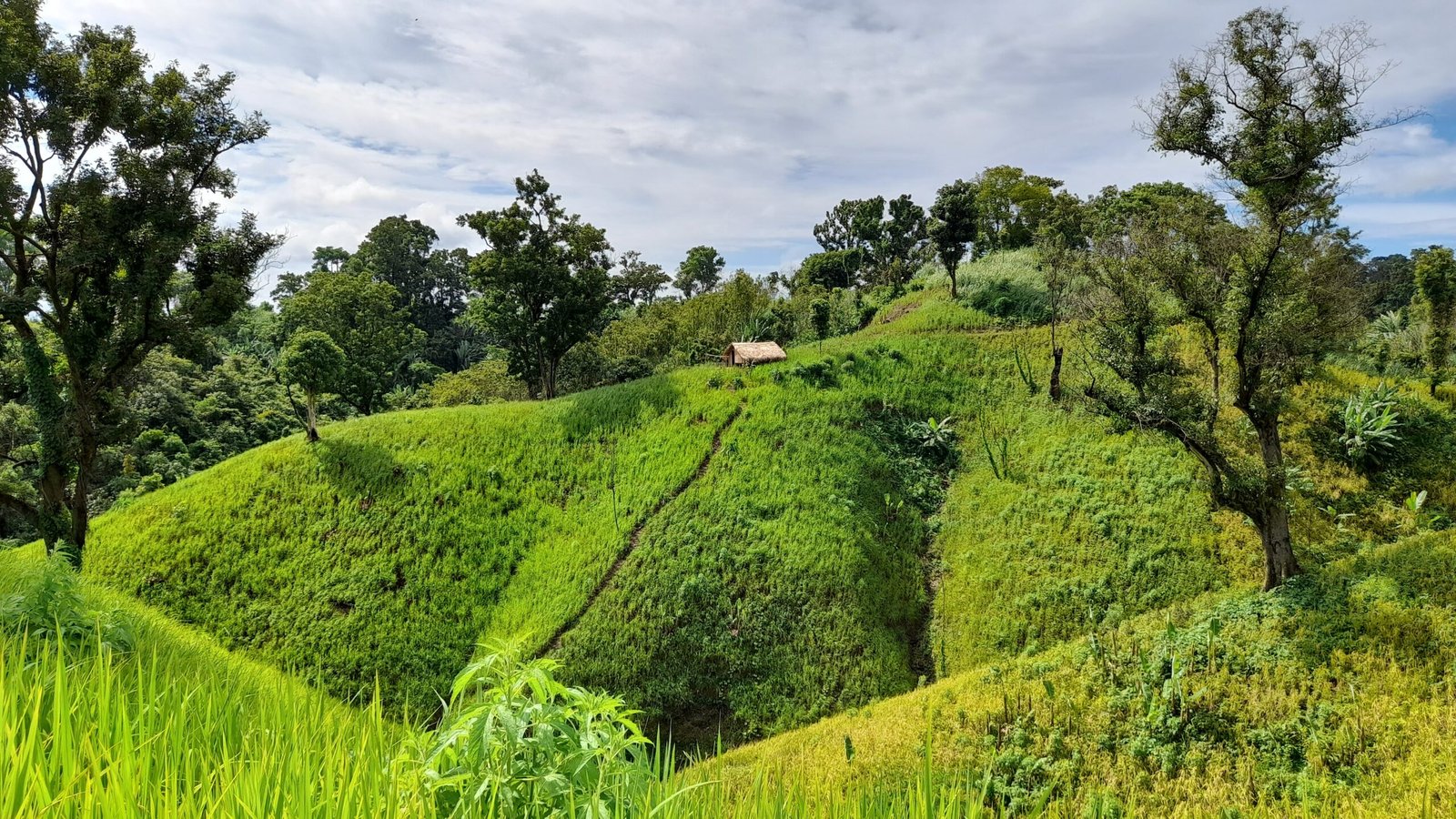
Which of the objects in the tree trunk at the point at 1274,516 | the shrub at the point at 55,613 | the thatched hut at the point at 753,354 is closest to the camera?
the shrub at the point at 55,613

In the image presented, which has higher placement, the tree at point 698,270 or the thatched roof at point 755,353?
the tree at point 698,270

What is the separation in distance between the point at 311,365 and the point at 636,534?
44.3 ft

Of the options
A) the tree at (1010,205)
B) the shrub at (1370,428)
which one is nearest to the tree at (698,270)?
the tree at (1010,205)

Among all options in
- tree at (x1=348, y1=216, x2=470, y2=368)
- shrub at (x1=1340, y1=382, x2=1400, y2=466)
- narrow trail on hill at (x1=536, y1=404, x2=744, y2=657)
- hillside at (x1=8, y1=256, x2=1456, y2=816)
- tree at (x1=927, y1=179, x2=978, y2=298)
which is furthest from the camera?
tree at (x1=348, y1=216, x2=470, y2=368)

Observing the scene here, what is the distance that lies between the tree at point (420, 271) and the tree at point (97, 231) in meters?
51.7

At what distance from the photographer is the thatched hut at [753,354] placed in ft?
93.2

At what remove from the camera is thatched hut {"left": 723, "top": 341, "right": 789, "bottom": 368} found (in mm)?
28406

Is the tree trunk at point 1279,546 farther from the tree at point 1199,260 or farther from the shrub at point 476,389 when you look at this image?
the shrub at point 476,389

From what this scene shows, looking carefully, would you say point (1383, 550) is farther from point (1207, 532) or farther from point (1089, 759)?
point (1089, 759)

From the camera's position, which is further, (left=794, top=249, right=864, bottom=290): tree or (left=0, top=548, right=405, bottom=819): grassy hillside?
(left=794, top=249, right=864, bottom=290): tree

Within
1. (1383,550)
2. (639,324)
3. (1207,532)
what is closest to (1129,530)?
(1207,532)

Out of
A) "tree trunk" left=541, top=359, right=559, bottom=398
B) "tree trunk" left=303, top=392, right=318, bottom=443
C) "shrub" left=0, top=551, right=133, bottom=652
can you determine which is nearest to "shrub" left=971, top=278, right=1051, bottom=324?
"tree trunk" left=541, top=359, right=559, bottom=398

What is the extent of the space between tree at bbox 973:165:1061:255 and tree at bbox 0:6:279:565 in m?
41.6

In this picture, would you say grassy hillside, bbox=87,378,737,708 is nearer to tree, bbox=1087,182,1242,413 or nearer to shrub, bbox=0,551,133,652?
shrub, bbox=0,551,133,652
